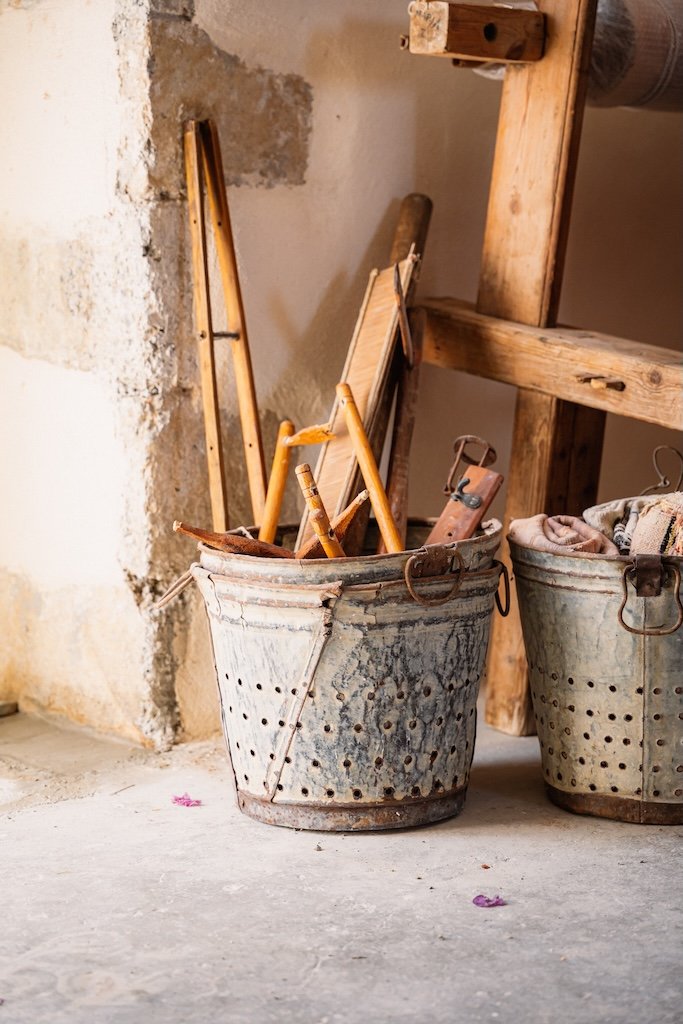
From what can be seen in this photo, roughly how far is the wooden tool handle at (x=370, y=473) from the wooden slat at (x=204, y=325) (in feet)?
1.16

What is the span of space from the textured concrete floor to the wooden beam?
1732 mm

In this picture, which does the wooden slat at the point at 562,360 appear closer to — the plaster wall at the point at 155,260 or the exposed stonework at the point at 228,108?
A: the plaster wall at the point at 155,260

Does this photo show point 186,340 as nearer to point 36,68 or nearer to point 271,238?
point 271,238

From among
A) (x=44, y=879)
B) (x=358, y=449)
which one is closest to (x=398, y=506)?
(x=358, y=449)

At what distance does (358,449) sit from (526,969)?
1.14 m

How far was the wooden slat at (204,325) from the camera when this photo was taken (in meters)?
3.05

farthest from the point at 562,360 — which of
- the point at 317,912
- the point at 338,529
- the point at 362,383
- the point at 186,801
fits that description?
the point at 317,912

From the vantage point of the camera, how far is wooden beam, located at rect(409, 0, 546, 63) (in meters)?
3.09

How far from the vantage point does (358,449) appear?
284cm

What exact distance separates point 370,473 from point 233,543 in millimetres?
333

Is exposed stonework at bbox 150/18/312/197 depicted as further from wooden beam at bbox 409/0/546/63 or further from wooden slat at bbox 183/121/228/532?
wooden beam at bbox 409/0/546/63

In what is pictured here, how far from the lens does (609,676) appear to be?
2771 millimetres

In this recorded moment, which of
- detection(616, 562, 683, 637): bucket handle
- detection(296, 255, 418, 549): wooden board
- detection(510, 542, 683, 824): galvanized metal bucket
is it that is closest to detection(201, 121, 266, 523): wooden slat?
detection(296, 255, 418, 549): wooden board

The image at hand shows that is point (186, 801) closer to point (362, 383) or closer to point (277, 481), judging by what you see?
point (277, 481)
